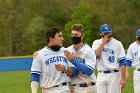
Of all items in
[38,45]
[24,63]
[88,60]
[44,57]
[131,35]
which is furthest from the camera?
[131,35]

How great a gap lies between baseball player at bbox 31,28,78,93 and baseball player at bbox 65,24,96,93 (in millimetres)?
411

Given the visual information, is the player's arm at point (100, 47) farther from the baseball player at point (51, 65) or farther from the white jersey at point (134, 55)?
the baseball player at point (51, 65)

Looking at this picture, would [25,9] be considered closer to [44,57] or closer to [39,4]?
[39,4]

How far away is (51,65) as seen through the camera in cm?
733

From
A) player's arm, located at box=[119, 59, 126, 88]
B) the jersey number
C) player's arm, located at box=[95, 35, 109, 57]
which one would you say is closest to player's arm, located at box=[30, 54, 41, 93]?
player's arm, located at box=[95, 35, 109, 57]

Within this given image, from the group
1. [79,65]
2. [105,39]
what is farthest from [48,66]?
[105,39]

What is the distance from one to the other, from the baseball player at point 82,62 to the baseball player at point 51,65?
1.35 ft

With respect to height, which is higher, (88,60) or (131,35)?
(131,35)

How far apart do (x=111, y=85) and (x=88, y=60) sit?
108 inches

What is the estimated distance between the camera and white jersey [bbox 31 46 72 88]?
7332 mm

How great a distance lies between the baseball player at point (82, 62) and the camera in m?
7.80

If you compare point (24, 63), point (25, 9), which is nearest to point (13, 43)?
point (25, 9)

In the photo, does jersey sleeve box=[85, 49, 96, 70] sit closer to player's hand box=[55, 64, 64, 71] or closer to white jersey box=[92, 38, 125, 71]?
player's hand box=[55, 64, 64, 71]

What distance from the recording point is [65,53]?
7383 mm
